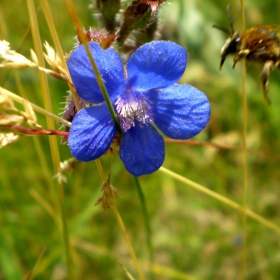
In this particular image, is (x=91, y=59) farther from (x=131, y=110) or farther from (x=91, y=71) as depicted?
(x=131, y=110)

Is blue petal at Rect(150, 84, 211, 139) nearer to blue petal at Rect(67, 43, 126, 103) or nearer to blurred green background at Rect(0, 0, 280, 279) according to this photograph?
blue petal at Rect(67, 43, 126, 103)

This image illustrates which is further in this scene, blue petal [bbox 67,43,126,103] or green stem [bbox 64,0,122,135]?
blue petal [bbox 67,43,126,103]

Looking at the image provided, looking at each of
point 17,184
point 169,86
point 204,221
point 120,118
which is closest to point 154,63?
point 169,86

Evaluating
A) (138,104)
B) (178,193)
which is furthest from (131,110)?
(178,193)

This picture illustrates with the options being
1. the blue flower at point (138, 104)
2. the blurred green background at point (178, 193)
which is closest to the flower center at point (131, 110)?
the blue flower at point (138, 104)

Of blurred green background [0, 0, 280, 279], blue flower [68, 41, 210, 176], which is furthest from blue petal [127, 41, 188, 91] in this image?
blurred green background [0, 0, 280, 279]

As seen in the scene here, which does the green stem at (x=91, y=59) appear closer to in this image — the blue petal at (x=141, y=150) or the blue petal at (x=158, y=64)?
the blue petal at (x=141, y=150)

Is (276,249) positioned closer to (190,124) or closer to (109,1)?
(190,124)

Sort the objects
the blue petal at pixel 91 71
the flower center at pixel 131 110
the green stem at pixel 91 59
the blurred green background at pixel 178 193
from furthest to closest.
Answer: the blurred green background at pixel 178 193, the flower center at pixel 131 110, the blue petal at pixel 91 71, the green stem at pixel 91 59
